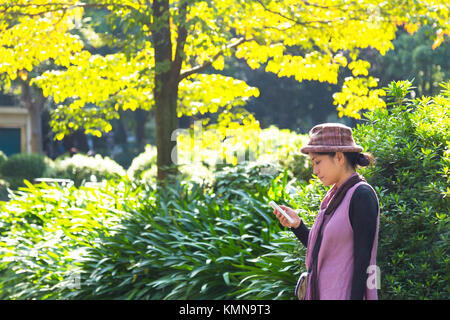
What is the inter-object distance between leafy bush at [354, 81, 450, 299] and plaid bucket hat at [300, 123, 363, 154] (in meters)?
1.08

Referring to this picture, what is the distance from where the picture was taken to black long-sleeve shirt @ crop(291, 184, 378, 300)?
3.00 m

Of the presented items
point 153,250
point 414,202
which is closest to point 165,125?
point 153,250

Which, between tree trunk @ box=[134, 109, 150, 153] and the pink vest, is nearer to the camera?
the pink vest

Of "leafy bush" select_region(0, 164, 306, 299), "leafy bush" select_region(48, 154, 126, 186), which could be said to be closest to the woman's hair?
"leafy bush" select_region(0, 164, 306, 299)

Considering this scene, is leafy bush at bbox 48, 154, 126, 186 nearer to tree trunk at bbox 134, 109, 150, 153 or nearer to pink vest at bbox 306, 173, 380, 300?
pink vest at bbox 306, 173, 380, 300

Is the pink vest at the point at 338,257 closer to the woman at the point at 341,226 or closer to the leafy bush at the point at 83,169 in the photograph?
the woman at the point at 341,226

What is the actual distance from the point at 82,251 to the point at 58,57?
4.54 m

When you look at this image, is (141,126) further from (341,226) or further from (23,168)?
(341,226)

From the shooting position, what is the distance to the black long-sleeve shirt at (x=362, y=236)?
9.84 feet

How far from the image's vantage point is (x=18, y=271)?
7.11 metres

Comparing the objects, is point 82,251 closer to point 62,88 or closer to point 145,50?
point 62,88

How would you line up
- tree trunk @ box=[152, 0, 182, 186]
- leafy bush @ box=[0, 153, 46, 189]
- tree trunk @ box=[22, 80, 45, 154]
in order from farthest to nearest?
1. tree trunk @ box=[22, 80, 45, 154]
2. leafy bush @ box=[0, 153, 46, 189]
3. tree trunk @ box=[152, 0, 182, 186]

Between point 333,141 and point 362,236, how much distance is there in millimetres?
547

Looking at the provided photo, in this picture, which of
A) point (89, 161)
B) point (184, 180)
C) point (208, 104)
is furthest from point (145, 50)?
point (89, 161)
